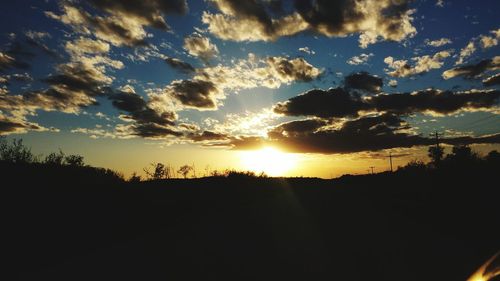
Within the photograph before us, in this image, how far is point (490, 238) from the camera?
43.8ft

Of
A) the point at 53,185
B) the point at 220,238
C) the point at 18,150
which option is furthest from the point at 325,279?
the point at 18,150

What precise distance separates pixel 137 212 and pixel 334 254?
12.1 m

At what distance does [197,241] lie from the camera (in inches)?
478

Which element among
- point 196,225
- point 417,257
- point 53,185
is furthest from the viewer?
point 53,185

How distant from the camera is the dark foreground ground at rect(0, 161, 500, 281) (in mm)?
8312

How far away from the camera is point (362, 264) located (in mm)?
8711

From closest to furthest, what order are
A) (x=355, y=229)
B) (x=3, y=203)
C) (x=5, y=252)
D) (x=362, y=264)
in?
(x=362, y=264) < (x=5, y=252) < (x=3, y=203) < (x=355, y=229)

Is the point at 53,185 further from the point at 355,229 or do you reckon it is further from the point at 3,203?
the point at 355,229

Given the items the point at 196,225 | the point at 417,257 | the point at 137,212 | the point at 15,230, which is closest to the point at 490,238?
the point at 417,257

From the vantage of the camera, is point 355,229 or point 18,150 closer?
point 355,229

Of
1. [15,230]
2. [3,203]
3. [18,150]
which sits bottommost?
[15,230]

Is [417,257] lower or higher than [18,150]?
lower

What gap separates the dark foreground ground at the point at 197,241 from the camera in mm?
8312

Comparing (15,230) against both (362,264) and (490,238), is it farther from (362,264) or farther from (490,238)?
(490,238)
